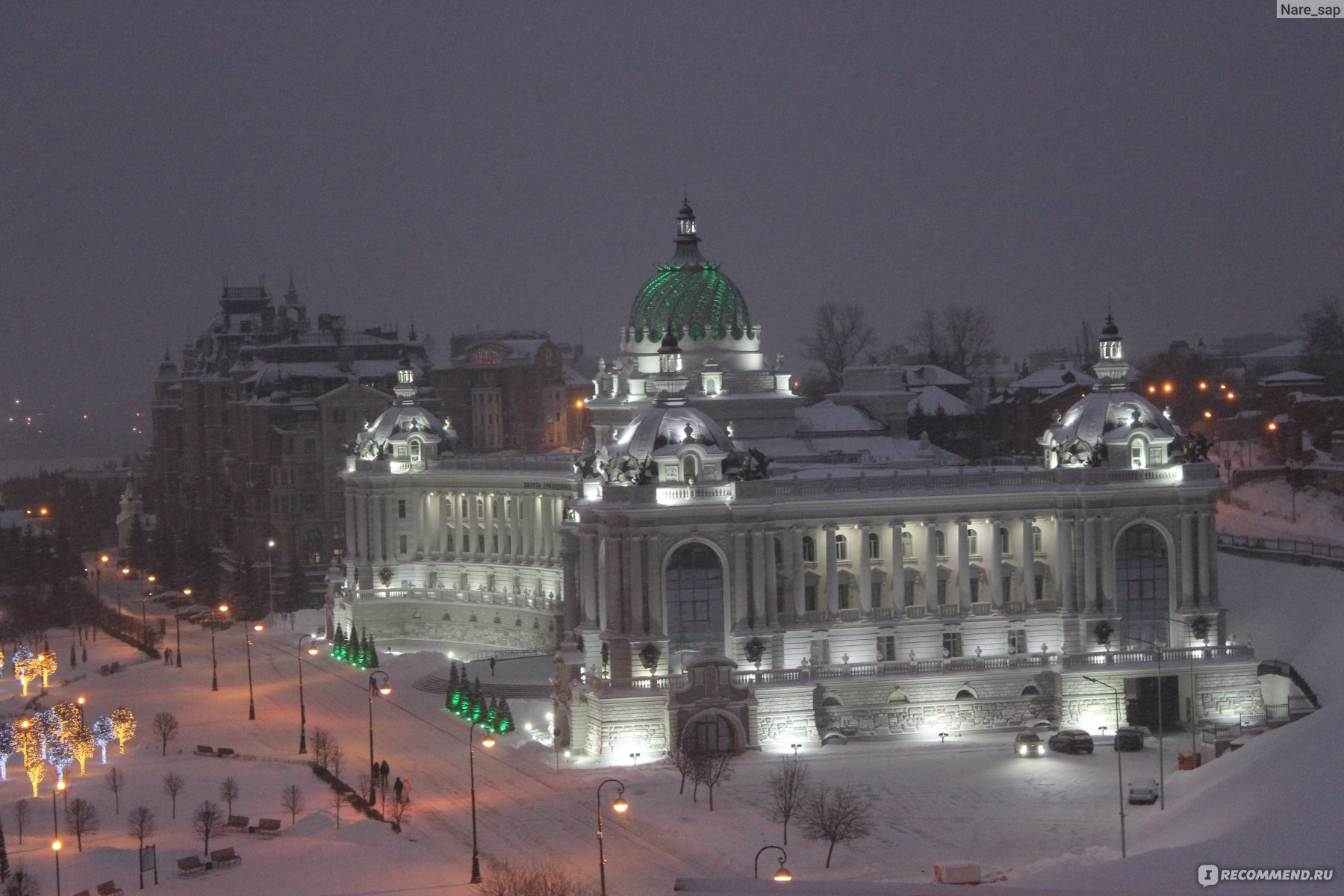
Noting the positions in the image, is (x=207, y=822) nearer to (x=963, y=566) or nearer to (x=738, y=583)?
(x=738, y=583)

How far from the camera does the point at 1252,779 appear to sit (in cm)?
6531

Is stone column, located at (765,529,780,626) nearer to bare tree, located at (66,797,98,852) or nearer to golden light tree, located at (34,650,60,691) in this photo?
bare tree, located at (66,797,98,852)

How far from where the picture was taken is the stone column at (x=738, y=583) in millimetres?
83562

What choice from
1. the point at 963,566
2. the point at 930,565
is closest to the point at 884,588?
the point at 930,565

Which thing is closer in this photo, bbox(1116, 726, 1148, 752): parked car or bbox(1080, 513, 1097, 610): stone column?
bbox(1116, 726, 1148, 752): parked car

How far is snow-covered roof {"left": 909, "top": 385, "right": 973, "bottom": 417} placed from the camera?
150625mm

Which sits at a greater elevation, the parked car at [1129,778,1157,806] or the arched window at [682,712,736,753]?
the arched window at [682,712,736,753]

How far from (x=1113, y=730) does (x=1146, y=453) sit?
12.1 meters

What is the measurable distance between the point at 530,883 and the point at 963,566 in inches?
1389

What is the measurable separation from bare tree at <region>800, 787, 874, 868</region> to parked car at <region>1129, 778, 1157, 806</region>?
8674 mm

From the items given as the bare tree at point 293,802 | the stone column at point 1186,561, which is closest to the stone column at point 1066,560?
the stone column at point 1186,561

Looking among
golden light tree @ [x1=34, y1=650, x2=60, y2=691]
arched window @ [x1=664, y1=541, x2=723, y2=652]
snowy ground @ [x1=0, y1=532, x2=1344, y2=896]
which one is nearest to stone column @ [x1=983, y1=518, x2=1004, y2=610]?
snowy ground @ [x1=0, y1=532, x2=1344, y2=896]

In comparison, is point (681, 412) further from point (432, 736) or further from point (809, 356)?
point (809, 356)

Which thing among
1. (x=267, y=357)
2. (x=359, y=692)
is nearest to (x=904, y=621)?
(x=359, y=692)
